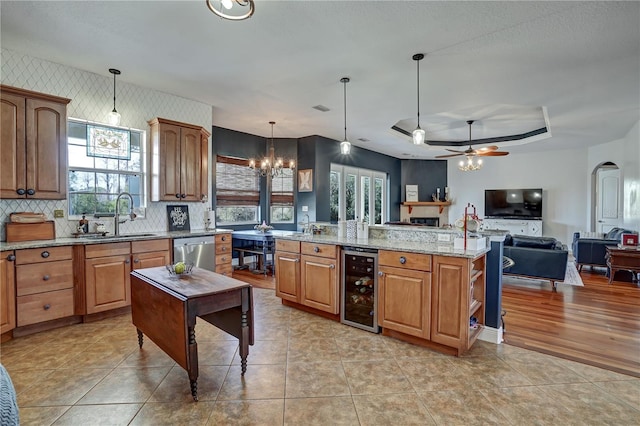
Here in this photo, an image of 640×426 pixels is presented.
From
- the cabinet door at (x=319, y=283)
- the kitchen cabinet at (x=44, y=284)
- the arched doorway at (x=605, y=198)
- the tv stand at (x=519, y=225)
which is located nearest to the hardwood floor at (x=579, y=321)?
the cabinet door at (x=319, y=283)

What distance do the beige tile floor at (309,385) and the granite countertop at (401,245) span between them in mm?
888

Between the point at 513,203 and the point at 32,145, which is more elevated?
the point at 32,145

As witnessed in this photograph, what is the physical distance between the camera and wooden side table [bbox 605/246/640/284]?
5.12 metres

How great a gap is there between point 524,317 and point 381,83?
3.30 meters

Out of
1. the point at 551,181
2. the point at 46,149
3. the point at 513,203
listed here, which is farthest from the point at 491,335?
the point at 551,181

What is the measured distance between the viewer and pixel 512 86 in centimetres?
408

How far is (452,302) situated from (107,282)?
3.49 meters

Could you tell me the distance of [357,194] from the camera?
8.45 meters

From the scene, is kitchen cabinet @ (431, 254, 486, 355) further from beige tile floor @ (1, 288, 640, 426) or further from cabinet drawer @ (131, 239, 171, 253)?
cabinet drawer @ (131, 239, 171, 253)

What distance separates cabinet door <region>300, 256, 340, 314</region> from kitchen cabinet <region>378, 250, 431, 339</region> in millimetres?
531

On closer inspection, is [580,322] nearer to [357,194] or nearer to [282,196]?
[282,196]

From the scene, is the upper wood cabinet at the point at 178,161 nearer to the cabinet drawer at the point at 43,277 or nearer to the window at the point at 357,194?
the cabinet drawer at the point at 43,277

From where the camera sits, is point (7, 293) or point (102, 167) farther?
point (102, 167)

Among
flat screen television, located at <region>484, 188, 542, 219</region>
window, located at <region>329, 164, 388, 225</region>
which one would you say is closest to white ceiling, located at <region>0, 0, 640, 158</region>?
window, located at <region>329, 164, 388, 225</region>
